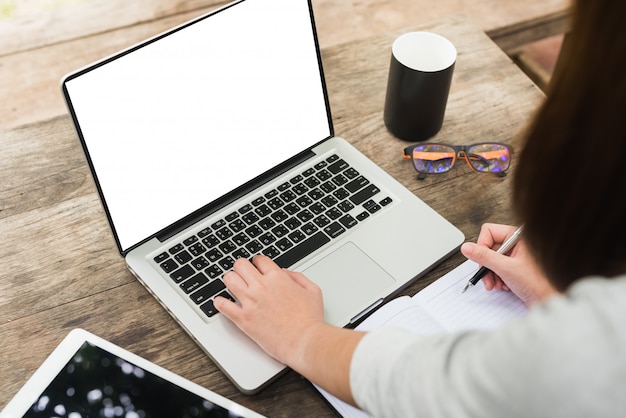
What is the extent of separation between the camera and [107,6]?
1754mm

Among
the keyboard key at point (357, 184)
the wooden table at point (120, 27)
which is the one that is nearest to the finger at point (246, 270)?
the keyboard key at point (357, 184)

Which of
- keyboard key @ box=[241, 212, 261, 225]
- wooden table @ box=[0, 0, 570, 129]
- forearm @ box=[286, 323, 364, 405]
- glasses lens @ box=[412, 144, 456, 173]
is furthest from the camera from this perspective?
wooden table @ box=[0, 0, 570, 129]

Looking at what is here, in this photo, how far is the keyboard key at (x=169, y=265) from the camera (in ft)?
2.82

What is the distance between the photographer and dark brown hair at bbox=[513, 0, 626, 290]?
450 mm

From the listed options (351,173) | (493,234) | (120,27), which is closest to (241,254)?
(351,173)

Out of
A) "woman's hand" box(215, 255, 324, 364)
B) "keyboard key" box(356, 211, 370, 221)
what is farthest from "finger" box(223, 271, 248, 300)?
"keyboard key" box(356, 211, 370, 221)

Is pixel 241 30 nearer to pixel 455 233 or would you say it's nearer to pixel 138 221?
pixel 138 221

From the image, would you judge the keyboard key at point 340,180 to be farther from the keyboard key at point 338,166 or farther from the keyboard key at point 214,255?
the keyboard key at point 214,255

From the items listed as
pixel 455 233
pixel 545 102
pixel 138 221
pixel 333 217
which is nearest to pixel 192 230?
pixel 138 221

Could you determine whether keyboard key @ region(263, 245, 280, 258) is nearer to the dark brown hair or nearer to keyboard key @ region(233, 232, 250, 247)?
keyboard key @ region(233, 232, 250, 247)

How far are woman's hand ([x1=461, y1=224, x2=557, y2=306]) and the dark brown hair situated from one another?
291mm

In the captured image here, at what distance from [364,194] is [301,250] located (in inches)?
5.6

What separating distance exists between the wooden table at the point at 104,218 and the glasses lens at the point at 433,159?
0.01m

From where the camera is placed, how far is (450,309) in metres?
0.85
